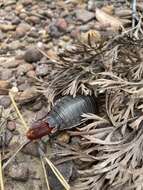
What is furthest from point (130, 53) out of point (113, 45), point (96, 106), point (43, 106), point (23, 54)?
point (23, 54)

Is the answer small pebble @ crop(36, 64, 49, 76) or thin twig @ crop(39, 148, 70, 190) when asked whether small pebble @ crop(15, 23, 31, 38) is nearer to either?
small pebble @ crop(36, 64, 49, 76)

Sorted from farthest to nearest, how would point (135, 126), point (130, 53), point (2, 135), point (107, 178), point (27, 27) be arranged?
point (27, 27) → point (130, 53) → point (2, 135) → point (135, 126) → point (107, 178)

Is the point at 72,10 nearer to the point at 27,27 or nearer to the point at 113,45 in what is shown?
the point at 27,27

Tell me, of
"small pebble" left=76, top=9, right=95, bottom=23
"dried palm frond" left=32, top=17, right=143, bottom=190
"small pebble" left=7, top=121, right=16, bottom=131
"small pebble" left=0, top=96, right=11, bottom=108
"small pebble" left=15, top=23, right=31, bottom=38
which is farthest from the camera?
"small pebble" left=76, top=9, right=95, bottom=23

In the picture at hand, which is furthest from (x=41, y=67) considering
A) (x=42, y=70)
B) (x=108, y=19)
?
(x=108, y=19)

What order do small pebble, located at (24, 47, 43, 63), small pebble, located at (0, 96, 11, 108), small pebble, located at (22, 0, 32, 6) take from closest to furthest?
1. small pebble, located at (0, 96, 11, 108)
2. small pebble, located at (24, 47, 43, 63)
3. small pebble, located at (22, 0, 32, 6)

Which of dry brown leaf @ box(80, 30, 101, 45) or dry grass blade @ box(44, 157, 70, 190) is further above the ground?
dry brown leaf @ box(80, 30, 101, 45)

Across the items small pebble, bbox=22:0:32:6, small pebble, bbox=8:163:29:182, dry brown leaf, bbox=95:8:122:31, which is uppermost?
small pebble, bbox=22:0:32:6

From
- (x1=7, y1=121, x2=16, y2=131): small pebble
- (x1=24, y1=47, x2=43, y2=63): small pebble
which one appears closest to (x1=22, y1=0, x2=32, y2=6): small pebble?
(x1=24, y1=47, x2=43, y2=63): small pebble
